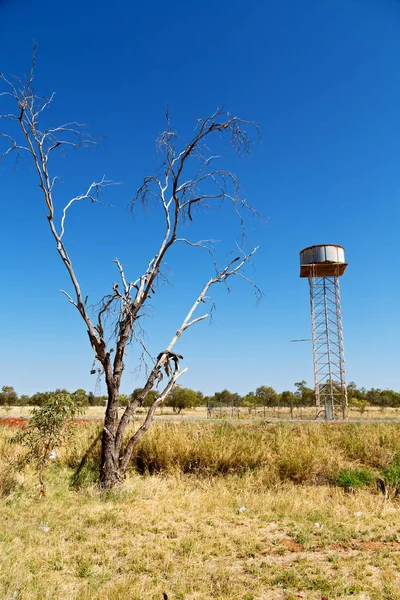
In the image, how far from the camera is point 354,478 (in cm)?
1009

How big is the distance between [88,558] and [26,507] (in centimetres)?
288

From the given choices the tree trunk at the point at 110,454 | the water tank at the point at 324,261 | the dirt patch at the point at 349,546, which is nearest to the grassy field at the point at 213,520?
the dirt patch at the point at 349,546

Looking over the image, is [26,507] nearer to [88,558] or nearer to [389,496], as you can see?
[88,558]

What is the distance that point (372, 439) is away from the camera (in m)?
11.8

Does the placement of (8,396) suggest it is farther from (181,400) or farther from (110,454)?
(110,454)

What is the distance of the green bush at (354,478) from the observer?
9.93 meters

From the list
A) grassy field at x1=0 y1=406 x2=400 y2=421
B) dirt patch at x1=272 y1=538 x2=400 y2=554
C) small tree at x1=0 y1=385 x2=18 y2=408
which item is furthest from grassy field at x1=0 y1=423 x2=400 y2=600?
small tree at x1=0 y1=385 x2=18 y2=408

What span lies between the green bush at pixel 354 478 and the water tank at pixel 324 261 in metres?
23.0

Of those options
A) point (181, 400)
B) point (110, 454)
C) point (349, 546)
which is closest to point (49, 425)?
point (110, 454)

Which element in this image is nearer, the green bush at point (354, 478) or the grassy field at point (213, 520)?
the grassy field at point (213, 520)

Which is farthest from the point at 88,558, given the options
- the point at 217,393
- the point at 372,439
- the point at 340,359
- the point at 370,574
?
the point at 217,393

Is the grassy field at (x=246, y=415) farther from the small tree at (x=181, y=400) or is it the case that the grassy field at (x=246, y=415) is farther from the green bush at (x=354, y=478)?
the green bush at (x=354, y=478)

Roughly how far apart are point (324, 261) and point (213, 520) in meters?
26.6

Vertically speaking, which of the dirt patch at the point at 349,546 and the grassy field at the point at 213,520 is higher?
the grassy field at the point at 213,520
